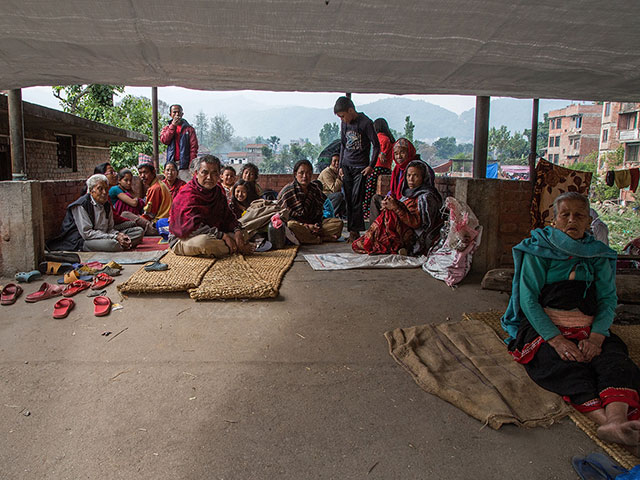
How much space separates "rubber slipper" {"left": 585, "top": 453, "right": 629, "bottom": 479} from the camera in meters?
1.78

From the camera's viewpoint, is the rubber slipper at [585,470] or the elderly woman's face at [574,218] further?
the elderly woman's face at [574,218]

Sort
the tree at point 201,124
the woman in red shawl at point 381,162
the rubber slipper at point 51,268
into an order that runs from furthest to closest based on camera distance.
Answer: the tree at point 201,124 < the woman in red shawl at point 381,162 < the rubber slipper at point 51,268

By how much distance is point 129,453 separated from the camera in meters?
1.90

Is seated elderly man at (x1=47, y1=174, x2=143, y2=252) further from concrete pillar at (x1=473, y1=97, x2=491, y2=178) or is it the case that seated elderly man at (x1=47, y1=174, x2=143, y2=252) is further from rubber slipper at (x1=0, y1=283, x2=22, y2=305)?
concrete pillar at (x1=473, y1=97, x2=491, y2=178)

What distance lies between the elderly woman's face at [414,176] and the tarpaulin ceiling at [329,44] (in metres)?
2.10

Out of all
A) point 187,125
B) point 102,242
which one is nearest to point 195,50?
point 102,242

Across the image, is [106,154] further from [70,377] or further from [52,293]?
[70,377]

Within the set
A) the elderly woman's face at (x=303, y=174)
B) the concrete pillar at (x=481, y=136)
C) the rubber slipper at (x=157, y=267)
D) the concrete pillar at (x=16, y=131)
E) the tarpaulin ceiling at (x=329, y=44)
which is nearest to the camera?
the tarpaulin ceiling at (x=329, y=44)

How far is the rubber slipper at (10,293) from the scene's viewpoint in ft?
12.3

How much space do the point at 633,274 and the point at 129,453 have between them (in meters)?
4.12

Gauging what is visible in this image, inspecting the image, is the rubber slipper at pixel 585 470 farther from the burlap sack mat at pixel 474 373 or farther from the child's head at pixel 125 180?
the child's head at pixel 125 180

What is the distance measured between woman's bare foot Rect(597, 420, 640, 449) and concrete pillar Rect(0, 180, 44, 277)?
4839 millimetres

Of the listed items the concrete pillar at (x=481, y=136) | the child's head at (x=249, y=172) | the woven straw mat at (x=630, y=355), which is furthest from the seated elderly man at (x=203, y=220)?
the concrete pillar at (x=481, y=136)

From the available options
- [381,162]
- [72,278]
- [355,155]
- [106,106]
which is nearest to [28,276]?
[72,278]
